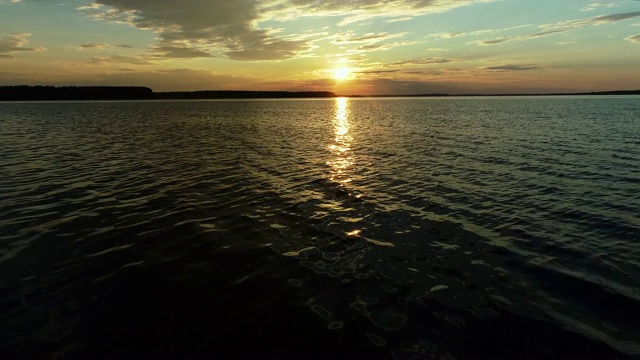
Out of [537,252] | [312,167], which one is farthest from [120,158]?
[537,252]

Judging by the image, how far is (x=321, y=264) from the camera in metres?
12.9

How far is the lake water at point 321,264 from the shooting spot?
8977 mm

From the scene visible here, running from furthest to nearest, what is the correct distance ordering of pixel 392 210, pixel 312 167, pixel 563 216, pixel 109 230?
pixel 312 167 < pixel 392 210 < pixel 563 216 < pixel 109 230

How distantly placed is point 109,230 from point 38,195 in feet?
31.0

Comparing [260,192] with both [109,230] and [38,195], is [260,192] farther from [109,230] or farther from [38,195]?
[38,195]

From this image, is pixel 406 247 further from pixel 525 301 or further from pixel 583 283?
pixel 583 283

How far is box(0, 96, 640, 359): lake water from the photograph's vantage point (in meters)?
8.98

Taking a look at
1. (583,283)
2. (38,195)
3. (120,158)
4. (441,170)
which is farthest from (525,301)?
(120,158)

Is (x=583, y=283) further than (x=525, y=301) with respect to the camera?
A: Yes

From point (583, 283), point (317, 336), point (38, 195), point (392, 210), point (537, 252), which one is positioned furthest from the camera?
point (38, 195)

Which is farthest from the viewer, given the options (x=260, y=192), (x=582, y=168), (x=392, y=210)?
(x=582, y=168)

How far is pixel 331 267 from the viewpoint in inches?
502

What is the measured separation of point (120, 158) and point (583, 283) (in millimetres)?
37112

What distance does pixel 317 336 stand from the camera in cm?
912
